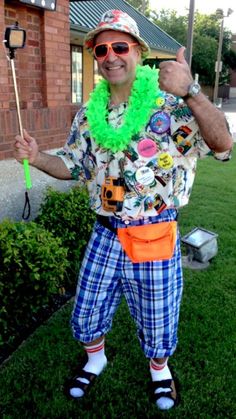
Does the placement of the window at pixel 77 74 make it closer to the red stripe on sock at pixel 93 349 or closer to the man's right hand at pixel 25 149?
the man's right hand at pixel 25 149

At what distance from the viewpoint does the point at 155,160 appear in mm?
1977

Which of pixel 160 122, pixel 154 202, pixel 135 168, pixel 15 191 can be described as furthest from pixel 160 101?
pixel 15 191

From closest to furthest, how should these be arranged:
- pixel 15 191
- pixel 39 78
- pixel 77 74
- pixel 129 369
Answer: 1. pixel 129 369
2. pixel 15 191
3. pixel 39 78
4. pixel 77 74

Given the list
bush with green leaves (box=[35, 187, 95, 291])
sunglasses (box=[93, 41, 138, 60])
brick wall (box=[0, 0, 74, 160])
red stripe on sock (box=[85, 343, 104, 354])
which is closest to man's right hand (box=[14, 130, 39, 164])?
sunglasses (box=[93, 41, 138, 60])

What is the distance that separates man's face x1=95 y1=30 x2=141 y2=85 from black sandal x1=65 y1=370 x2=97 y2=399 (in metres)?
1.67

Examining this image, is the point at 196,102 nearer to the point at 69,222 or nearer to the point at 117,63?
Answer: the point at 117,63

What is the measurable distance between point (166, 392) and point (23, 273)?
1.15m

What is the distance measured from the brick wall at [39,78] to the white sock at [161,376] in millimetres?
2204

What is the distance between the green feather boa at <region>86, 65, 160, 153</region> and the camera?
6.44ft

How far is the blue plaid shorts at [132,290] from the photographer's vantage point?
2137 mm

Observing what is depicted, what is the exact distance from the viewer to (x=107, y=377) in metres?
2.57

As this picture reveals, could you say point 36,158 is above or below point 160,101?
below

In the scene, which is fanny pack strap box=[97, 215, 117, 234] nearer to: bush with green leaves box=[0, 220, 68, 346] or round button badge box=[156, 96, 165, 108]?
round button badge box=[156, 96, 165, 108]

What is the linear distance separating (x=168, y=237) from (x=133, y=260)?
0.68ft
